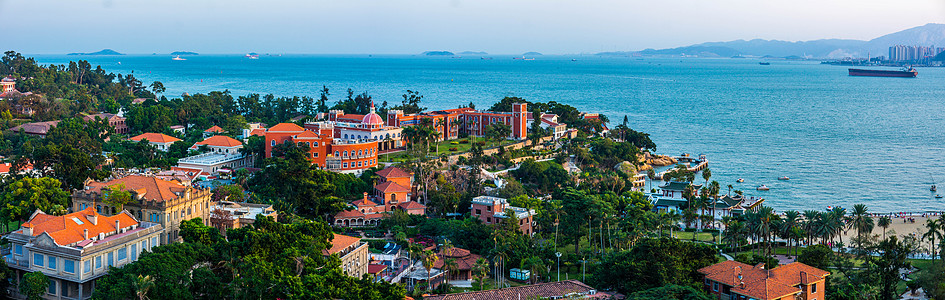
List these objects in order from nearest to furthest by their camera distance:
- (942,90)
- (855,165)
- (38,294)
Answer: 1. (38,294)
2. (855,165)
3. (942,90)

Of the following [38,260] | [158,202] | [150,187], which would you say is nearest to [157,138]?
[150,187]

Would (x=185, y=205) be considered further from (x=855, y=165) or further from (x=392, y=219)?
(x=855, y=165)

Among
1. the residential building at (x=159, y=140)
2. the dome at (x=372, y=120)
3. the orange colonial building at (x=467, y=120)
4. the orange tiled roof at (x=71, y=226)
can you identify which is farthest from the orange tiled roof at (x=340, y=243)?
the residential building at (x=159, y=140)

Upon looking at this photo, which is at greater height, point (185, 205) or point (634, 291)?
point (185, 205)

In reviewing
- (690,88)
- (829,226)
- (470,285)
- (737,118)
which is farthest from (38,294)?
(690,88)

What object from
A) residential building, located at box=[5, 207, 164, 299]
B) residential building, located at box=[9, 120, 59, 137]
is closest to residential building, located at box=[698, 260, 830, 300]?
residential building, located at box=[5, 207, 164, 299]

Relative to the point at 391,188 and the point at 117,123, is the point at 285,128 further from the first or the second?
the point at 117,123
